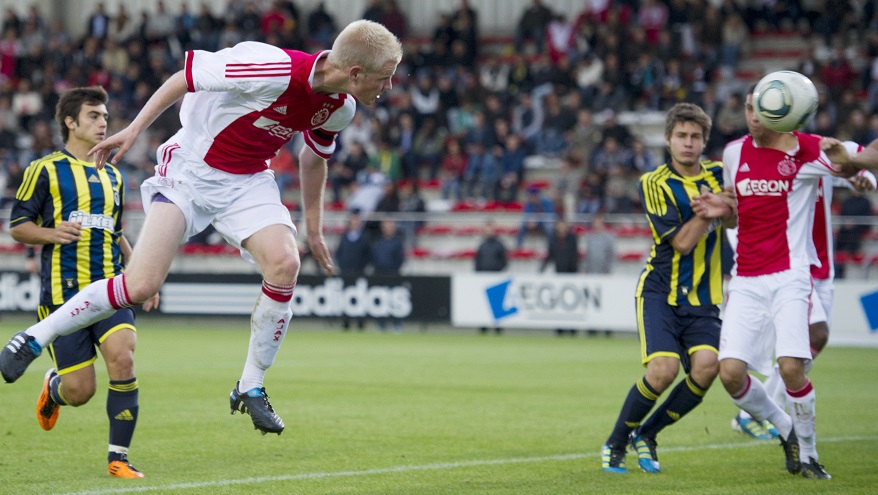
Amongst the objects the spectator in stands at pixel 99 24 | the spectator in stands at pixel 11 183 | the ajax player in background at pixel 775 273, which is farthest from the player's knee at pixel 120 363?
the spectator in stands at pixel 99 24

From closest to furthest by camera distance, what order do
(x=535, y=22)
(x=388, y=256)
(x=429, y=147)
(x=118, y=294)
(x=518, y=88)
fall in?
1. (x=118, y=294)
2. (x=388, y=256)
3. (x=429, y=147)
4. (x=518, y=88)
5. (x=535, y=22)

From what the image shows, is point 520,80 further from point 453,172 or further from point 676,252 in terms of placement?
point 676,252

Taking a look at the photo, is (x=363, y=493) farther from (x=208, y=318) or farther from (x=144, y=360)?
(x=208, y=318)

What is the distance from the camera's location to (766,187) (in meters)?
7.57

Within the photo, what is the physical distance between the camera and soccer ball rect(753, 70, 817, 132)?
23.5ft

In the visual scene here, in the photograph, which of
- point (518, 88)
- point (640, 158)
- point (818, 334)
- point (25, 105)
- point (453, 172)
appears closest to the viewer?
point (818, 334)

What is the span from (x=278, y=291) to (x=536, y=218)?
14.8 meters

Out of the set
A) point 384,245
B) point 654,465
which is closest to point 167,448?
point 654,465

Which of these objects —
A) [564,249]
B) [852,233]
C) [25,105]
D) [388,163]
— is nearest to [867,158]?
[852,233]

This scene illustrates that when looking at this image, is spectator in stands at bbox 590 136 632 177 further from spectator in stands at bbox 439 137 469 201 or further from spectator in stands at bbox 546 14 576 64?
spectator in stands at bbox 546 14 576 64

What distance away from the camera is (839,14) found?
24188 millimetres

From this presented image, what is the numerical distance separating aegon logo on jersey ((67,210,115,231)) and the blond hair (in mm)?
2287

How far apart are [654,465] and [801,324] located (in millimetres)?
1288

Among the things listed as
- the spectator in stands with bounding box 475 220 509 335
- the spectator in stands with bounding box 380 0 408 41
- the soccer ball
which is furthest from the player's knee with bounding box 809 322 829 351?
the spectator in stands with bounding box 380 0 408 41
